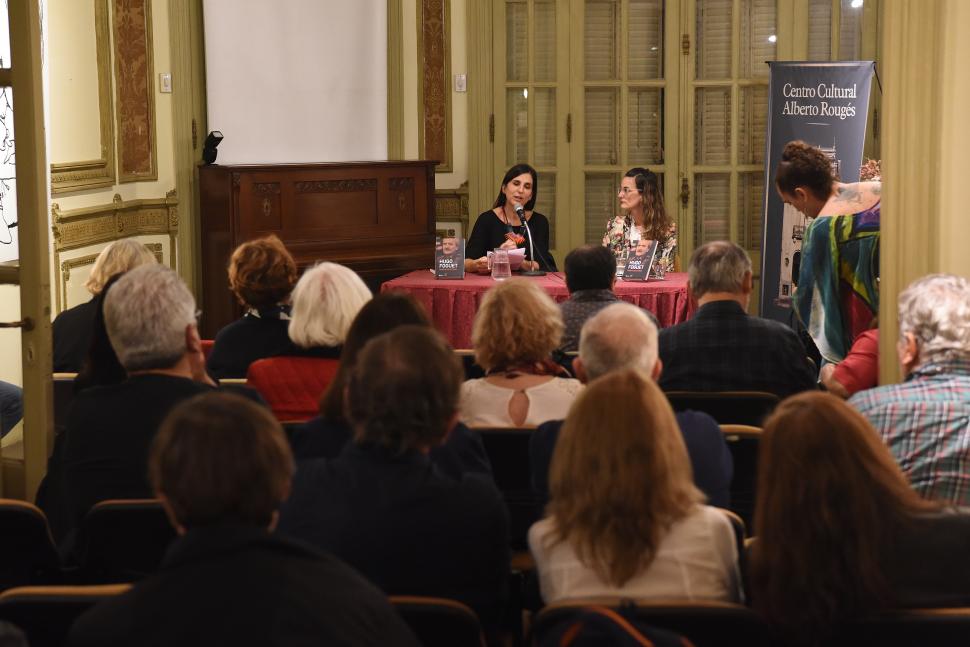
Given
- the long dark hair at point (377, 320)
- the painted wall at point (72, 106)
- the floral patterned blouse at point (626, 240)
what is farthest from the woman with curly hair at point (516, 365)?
the painted wall at point (72, 106)

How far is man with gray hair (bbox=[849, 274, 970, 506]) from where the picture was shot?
2.65 meters

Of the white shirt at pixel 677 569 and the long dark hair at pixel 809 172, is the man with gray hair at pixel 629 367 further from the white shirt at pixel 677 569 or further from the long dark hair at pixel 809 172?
the long dark hair at pixel 809 172

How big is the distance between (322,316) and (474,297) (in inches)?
102

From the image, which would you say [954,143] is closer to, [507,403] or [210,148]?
[507,403]

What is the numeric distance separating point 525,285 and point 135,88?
4.99 meters

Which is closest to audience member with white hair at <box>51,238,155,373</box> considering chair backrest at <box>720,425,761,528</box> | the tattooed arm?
chair backrest at <box>720,425,761,528</box>

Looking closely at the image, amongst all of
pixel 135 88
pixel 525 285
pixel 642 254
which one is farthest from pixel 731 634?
pixel 135 88

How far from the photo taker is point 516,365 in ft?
11.2

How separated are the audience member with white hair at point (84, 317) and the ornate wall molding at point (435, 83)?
405 cm

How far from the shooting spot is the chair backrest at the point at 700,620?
1861 millimetres

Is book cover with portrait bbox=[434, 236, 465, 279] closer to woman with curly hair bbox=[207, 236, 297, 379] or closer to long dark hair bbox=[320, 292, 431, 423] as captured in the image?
woman with curly hair bbox=[207, 236, 297, 379]

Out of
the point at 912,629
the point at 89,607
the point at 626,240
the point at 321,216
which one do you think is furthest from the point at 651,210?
the point at 89,607

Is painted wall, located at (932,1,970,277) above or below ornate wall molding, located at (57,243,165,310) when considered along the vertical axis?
above

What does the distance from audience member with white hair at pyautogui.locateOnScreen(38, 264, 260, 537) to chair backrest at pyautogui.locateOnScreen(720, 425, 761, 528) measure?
51.8 inches
